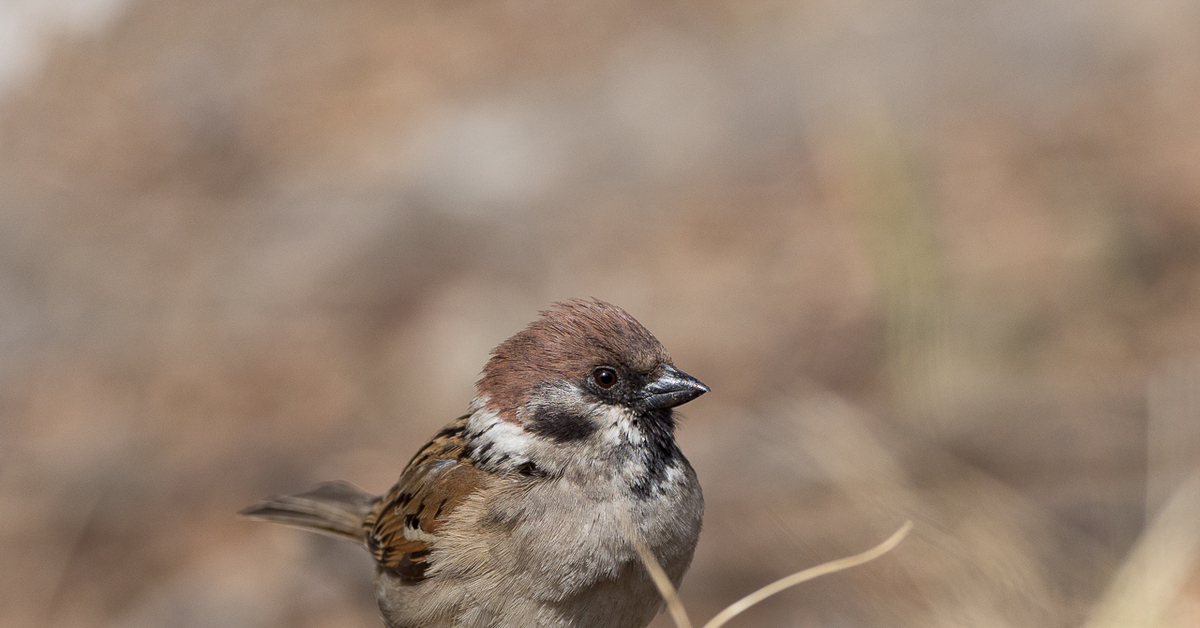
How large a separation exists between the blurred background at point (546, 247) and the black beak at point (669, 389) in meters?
1.28

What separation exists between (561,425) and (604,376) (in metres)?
0.18

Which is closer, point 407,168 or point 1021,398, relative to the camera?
point 1021,398

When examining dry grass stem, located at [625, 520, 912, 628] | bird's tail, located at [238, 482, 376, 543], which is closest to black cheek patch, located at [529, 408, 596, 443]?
dry grass stem, located at [625, 520, 912, 628]

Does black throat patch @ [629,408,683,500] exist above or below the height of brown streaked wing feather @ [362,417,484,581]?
above

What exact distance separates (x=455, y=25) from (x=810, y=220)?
3719 mm

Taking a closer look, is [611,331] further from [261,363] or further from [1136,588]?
[261,363]

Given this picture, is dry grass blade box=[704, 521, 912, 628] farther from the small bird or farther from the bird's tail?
the bird's tail

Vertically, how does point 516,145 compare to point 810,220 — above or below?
above

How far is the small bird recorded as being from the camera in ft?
9.50

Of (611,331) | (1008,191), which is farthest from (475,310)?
(611,331)

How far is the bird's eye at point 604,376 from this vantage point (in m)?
2.99

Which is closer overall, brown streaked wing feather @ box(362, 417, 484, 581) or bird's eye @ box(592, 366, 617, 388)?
bird's eye @ box(592, 366, 617, 388)

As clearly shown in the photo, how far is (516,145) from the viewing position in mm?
8070

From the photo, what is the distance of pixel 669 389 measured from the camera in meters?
2.96
